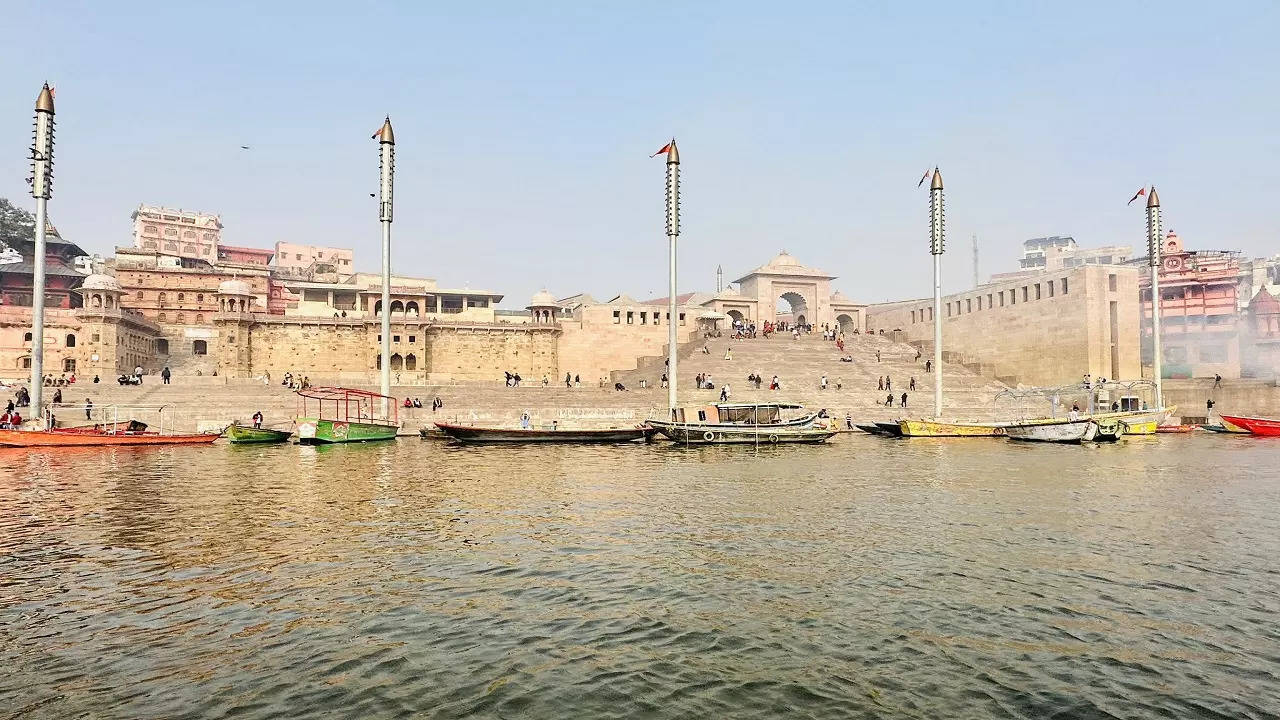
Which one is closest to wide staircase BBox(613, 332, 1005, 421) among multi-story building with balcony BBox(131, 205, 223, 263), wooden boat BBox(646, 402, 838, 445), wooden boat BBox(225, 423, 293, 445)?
wooden boat BBox(646, 402, 838, 445)

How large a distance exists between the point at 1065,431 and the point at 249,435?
29.6 m

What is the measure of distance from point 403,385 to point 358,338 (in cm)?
1442

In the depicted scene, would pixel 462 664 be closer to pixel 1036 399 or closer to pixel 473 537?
pixel 473 537

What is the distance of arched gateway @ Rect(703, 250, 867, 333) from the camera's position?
213 ft

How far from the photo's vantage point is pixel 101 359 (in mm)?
46312

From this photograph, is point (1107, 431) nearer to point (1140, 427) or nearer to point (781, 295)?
point (1140, 427)

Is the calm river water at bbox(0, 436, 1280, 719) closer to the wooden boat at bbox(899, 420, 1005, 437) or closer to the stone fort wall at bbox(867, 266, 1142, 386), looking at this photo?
the wooden boat at bbox(899, 420, 1005, 437)

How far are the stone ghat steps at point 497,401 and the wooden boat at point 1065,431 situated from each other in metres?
7.43

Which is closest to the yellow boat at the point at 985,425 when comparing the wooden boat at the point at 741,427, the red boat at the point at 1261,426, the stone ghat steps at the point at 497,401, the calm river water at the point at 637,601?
the wooden boat at the point at 741,427

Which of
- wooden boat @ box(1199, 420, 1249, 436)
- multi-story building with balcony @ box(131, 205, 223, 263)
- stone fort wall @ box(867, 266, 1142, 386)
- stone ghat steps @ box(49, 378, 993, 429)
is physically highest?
multi-story building with balcony @ box(131, 205, 223, 263)

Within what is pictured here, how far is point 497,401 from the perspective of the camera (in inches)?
1465

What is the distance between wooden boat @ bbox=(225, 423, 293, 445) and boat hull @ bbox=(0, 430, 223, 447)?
1328 millimetres

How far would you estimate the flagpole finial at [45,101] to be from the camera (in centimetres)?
2831

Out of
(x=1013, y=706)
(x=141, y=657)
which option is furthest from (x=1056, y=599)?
(x=141, y=657)
